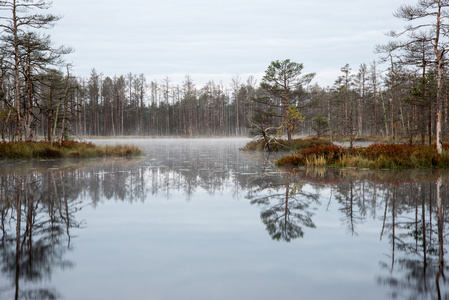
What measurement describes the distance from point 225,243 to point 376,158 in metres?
12.8

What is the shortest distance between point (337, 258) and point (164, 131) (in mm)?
85411

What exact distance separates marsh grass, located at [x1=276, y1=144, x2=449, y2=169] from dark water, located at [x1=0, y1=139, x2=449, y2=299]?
550 centimetres

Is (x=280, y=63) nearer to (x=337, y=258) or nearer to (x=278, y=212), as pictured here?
(x=278, y=212)

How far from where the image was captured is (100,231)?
561 cm

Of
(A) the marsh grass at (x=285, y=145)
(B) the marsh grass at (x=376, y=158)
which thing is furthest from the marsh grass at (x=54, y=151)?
(B) the marsh grass at (x=376, y=158)

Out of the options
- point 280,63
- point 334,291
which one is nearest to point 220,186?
point 334,291

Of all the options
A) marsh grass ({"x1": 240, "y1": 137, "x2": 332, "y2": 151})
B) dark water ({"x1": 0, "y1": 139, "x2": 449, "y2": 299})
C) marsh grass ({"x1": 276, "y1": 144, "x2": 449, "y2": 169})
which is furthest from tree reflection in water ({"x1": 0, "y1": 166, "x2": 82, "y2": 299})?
marsh grass ({"x1": 240, "y1": 137, "x2": 332, "y2": 151})

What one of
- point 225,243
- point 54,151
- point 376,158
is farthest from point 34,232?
point 54,151

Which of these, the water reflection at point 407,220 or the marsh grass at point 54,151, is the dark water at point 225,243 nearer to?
the water reflection at point 407,220

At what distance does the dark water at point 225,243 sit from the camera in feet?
11.4

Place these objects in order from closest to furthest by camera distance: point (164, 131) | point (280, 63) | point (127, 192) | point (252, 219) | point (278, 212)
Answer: point (252, 219), point (278, 212), point (127, 192), point (280, 63), point (164, 131)

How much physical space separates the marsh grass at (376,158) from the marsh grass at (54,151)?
12327mm

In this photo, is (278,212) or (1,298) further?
(278,212)

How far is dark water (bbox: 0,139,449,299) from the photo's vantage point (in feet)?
11.4
